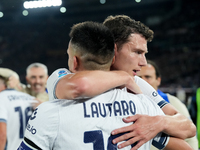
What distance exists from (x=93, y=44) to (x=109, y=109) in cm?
32

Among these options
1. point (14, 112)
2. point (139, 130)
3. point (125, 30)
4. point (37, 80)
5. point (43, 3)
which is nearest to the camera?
point (139, 130)

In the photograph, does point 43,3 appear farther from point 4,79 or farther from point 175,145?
point 175,145

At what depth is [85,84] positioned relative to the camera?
1095 millimetres

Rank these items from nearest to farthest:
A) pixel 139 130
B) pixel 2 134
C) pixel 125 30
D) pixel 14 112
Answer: pixel 139 130 < pixel 125 30 < pixel 2 134 < pixel 14 112

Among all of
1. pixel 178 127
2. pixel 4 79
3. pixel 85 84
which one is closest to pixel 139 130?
pixel 178 127

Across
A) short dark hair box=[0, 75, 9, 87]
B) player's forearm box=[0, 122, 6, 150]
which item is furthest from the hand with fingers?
short dark hair box=[0, 75, 9, 87]

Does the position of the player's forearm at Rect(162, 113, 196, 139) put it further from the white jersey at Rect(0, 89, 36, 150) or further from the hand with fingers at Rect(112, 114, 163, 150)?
the white jersey at Rect(0, 89, 36, 150)

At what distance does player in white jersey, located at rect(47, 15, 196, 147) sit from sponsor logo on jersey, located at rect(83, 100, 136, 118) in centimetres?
4

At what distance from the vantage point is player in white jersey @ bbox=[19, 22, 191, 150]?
109cm

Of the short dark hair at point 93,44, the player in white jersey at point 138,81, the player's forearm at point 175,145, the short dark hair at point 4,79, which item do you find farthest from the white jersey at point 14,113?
the player's forearm at point 175,145

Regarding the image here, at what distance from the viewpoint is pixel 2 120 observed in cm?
282

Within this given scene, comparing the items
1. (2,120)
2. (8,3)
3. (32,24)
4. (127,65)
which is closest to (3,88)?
(2,120)

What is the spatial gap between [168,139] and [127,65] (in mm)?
514

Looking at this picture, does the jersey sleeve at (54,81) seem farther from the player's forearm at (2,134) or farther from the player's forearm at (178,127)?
the player's forearm at (2,134)
